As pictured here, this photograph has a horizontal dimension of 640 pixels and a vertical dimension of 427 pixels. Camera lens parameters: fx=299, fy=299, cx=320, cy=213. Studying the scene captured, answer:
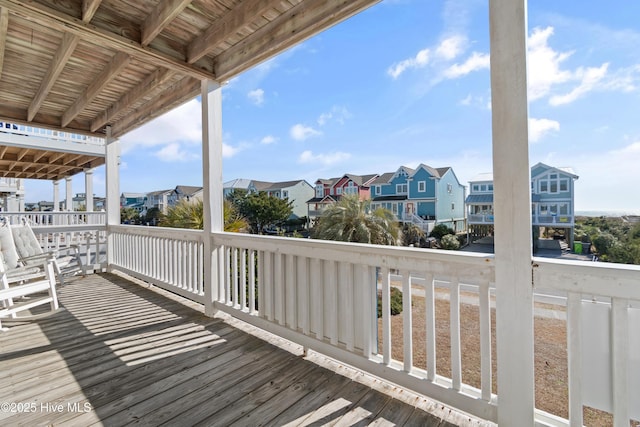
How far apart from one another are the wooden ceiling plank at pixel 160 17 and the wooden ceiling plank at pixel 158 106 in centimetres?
84

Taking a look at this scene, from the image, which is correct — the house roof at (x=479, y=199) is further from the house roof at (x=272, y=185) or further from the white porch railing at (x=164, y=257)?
the house roof at (x=272, y=185)

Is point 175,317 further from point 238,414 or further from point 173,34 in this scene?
point 173,34

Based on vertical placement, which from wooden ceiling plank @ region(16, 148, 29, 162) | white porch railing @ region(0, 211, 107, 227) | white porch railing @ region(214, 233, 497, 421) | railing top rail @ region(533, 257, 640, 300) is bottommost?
white porch railing @ region(214, 233, 497, 421)

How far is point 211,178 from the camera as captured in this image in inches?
123

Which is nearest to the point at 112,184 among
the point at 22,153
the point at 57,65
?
the point at 57,65

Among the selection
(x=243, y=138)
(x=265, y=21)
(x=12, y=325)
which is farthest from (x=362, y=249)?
(x=243, y=138)

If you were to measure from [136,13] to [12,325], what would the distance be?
3.20m

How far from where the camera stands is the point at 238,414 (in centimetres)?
166

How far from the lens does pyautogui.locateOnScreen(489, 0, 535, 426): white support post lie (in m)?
1.35

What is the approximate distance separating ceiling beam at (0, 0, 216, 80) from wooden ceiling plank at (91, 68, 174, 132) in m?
0.47

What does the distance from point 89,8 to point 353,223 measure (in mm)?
3286

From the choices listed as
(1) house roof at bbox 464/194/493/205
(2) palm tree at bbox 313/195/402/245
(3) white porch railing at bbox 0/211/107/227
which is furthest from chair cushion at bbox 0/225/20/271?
(1) house roof at bbox 464/194/493/205

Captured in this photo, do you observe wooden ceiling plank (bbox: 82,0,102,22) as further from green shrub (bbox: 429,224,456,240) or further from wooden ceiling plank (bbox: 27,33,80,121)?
green shrub (bbox: 429,224,456,240)

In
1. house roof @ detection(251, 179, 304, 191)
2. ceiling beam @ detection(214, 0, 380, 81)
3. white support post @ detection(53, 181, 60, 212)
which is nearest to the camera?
ceiling beam @ detection(214, 0, 380, 81)
